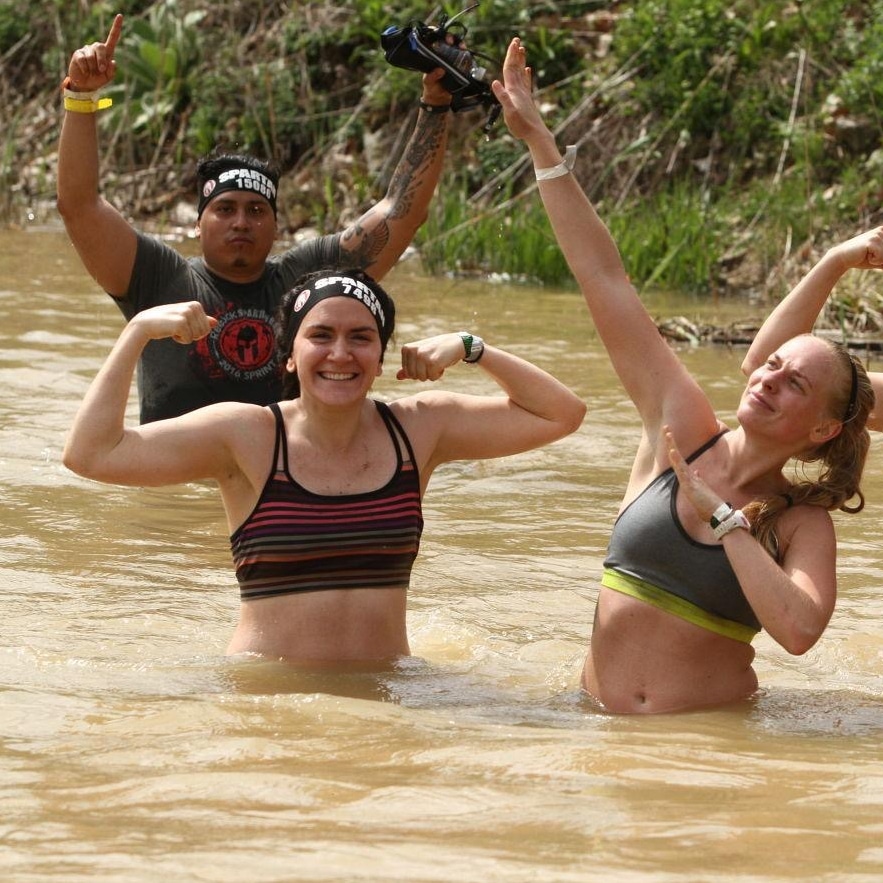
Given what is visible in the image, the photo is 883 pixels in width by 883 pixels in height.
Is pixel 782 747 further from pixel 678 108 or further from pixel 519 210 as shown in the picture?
pixel 678 108

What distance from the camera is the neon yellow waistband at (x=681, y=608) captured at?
4.41m

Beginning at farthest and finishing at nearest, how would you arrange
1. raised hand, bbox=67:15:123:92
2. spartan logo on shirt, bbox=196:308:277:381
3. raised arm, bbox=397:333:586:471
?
spartan logo on shirt, bbox=196:308:277:381 → raised hand, bbox=67:15:123:92 → raised arm, bbox=397:333:586:471

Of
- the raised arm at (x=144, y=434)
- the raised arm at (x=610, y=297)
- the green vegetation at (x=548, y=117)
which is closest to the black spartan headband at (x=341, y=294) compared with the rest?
the raised arm at (x=144, y=434)

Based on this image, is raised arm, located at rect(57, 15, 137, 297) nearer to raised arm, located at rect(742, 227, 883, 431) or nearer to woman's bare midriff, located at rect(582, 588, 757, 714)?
raised arm, located at rect(742, 227, 883, 431)

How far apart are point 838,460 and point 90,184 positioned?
129 inches

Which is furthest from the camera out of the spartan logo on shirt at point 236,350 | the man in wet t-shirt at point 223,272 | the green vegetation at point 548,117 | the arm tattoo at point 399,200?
the green vegetation at point 548,117

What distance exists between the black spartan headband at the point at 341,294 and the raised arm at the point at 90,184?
1750 mm

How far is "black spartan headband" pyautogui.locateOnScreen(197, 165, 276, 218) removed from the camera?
6.89 meters

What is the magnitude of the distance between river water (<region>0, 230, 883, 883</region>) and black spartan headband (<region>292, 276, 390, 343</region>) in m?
0.99

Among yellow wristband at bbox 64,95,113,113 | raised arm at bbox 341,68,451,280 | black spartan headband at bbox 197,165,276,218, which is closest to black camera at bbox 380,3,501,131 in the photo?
raised arm at bbox 341,68,451,280

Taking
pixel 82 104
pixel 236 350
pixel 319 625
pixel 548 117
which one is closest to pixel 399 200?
pixel 236 350

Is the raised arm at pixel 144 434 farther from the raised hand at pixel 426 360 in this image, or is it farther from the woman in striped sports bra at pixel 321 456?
the raised hand at pixel 426 360

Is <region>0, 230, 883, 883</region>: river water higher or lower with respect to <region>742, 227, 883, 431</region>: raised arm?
lower

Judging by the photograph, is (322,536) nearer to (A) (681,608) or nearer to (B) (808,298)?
(A) (681,608)
